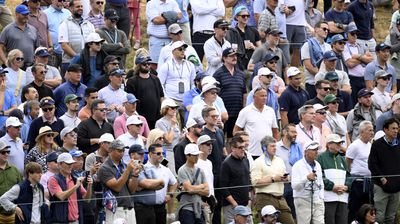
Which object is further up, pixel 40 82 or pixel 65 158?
pixel 40 82

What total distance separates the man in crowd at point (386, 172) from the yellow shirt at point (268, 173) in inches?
68.4

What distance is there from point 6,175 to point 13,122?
111 centimetres

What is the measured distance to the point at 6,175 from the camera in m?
21.2

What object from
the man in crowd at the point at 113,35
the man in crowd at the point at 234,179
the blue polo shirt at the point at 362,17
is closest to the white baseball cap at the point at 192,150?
the man in crowd at the point at 234,179

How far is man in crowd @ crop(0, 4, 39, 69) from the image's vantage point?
2567cm

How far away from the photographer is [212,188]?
22.2 m

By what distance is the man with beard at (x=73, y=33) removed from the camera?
26.0 m

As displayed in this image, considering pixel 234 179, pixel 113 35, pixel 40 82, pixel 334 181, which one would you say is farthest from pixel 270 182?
pixel 113 35

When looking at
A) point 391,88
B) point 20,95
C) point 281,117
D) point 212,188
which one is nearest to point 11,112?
point 20,95

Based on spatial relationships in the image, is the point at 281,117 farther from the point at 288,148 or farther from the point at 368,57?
the point at 368,57

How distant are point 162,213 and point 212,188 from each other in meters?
0.84

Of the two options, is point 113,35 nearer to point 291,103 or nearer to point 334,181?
point 291,103

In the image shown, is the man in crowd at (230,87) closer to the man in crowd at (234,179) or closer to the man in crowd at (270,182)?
the man in crowd at (270,182)

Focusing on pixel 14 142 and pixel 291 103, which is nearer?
pixel 14 142
